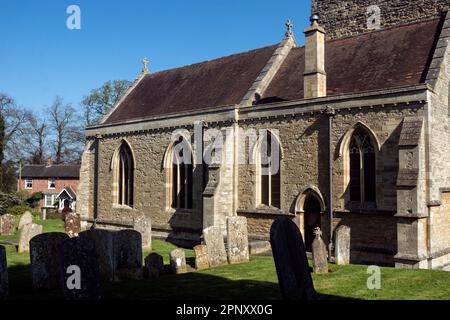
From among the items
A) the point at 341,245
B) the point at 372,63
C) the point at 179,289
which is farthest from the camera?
the point at 372,63

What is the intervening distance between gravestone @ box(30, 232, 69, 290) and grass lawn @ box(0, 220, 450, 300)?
14.0 inches

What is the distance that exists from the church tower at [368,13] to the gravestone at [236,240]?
14244 millimetres

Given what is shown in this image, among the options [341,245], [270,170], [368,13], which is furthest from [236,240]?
[368,13]

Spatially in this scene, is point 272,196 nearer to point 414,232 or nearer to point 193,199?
point 193,199

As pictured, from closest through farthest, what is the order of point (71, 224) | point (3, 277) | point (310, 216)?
point (3, 277), point (310, 216), point (71, 224)

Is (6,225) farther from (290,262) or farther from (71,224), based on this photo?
(290,262)

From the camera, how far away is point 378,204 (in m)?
15.9

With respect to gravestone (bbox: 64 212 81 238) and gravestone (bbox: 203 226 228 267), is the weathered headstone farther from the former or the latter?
gravestone (bbox: 203 226 228 267)

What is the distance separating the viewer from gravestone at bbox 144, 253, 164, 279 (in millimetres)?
12531

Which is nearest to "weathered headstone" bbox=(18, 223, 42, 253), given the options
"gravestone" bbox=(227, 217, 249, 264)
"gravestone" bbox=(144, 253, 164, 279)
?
"gravestone" bbox=(144, 253, 164, 279)

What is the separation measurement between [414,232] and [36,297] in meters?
11.0

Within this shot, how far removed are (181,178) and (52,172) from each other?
A: 35.7m

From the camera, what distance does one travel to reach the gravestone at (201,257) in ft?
45.4

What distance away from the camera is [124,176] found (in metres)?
26.3
